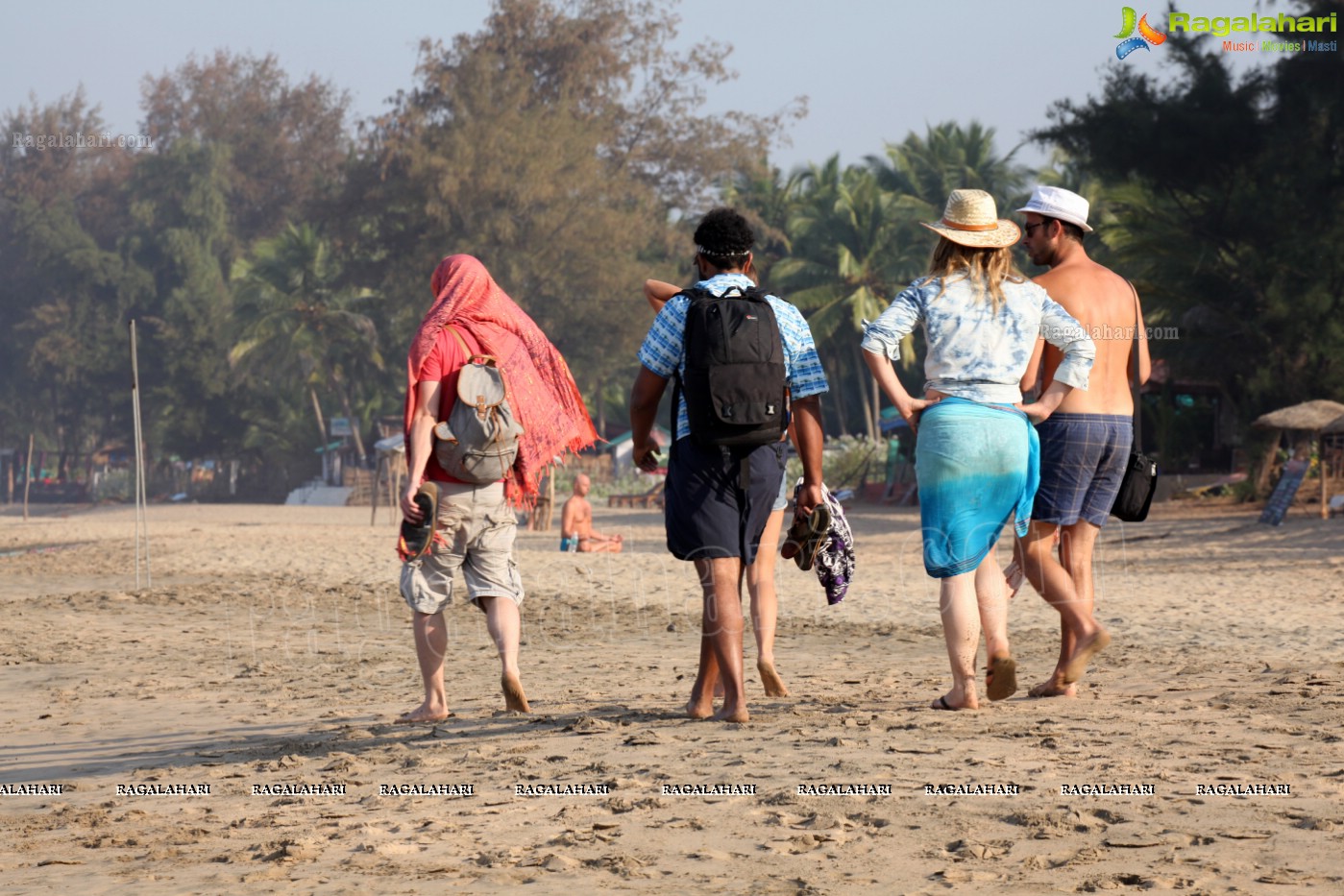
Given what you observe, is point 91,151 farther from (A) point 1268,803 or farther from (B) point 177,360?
(A) point 1268,803

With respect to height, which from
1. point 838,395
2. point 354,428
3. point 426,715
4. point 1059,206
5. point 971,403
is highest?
point 838,395

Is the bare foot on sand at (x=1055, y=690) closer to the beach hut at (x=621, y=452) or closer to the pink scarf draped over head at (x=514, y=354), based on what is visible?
the pink scarf draped over head at (x=514, y=354)

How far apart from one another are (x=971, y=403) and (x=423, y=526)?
1961 millimetres

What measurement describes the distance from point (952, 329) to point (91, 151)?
7649 centimetres

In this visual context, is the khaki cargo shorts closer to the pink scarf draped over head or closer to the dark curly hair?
the pink scarf draped over head

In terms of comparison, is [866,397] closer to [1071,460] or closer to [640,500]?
[640,500]

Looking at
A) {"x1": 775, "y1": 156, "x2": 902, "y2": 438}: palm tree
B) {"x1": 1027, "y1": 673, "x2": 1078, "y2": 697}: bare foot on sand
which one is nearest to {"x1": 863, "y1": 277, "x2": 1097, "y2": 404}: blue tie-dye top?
{"x1": 1027, "y1": 673, "x2": 1078, "y2": 697}: bare foot on sand

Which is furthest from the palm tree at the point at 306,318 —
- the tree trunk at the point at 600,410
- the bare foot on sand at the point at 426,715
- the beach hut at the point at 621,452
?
the bare foot on sand at the point at 426,715

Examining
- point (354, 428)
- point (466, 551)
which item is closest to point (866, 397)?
point (354, 428)

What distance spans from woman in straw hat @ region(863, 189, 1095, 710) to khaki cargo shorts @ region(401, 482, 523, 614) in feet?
4.98

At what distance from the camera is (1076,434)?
5.52 metres

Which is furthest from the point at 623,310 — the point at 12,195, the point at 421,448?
the point at 421,448

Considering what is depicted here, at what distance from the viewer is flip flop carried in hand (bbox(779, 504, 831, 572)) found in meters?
5.42

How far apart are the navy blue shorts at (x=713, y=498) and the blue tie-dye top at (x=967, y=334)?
A: 0.57 metres
